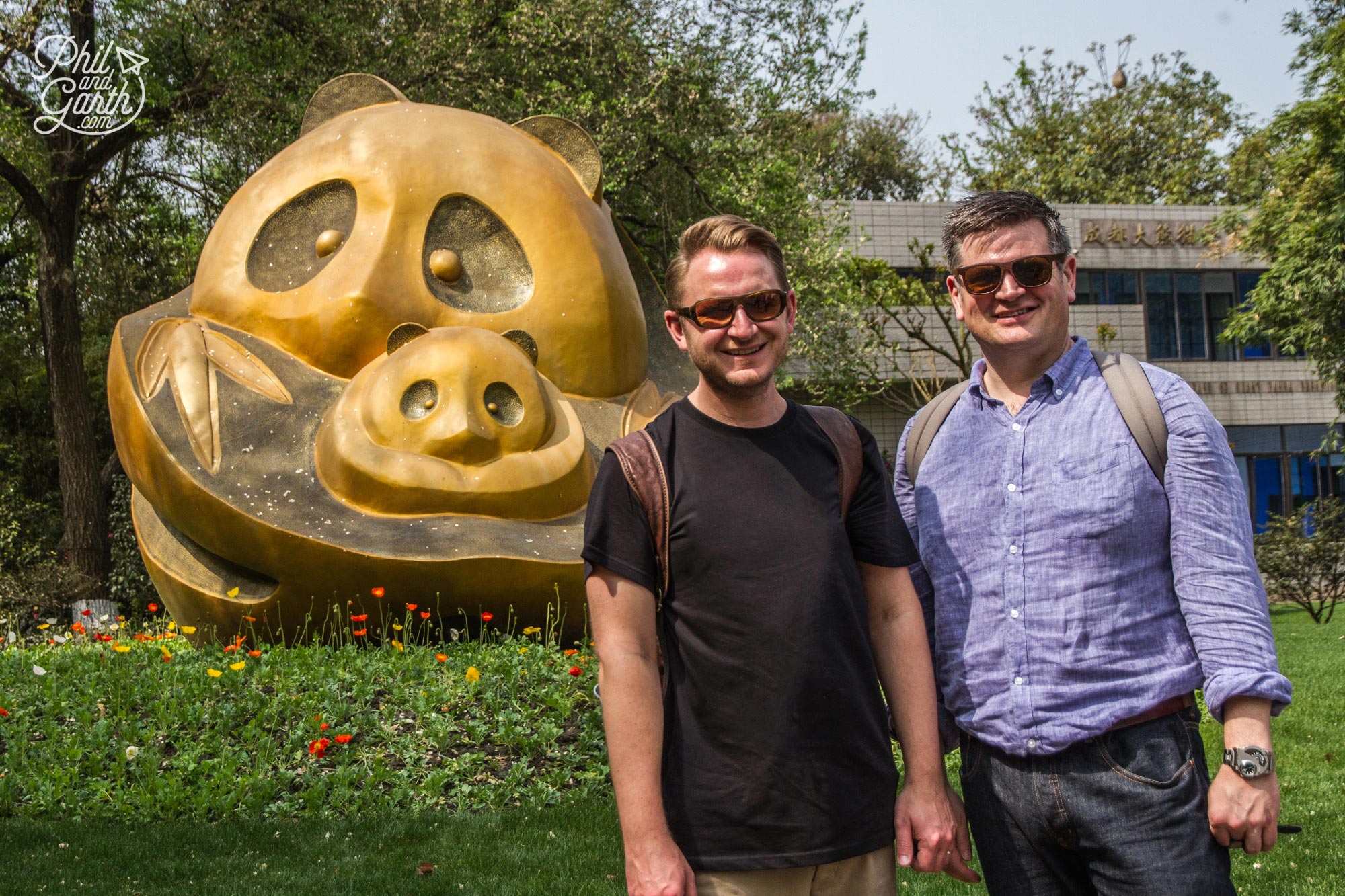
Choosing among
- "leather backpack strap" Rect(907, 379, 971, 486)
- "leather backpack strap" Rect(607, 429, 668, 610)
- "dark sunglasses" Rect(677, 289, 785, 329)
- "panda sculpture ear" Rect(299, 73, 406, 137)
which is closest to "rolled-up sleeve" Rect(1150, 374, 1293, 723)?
"leather backpack strap" Rect(907, 379, 971, 486)

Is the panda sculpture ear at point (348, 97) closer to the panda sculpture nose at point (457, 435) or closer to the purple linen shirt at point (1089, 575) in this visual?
the panda sculpture nose at point (457, 435)

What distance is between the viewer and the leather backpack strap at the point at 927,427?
271cm

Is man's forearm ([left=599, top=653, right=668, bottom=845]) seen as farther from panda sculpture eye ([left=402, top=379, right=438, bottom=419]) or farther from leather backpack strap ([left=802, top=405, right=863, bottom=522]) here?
panda sculpture eye ([left=402, top=379, right=438, bottom=419])

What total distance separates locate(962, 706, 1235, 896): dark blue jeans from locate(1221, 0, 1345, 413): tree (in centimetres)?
1574

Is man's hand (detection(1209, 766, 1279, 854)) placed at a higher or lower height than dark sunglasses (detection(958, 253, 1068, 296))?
lower

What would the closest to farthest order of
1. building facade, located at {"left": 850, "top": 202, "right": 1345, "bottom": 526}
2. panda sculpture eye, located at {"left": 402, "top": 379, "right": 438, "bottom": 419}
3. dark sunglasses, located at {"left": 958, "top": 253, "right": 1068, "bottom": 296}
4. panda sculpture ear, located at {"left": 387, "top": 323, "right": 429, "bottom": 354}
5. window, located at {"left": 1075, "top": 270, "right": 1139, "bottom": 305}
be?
dark sunglasses, located at {"left": 958, "top": 253, "right": 1068, "bottom": 296} → panda sculpture eye, located at {"left": 402, "top": 379, "right": 438, "bottom": 419} → panda sculpture ear, located at {"left": 387, "top": 323, "right": 429, "bottom": 354} → building facade, located at {"left": 850, "top": 202, "right": 1345, "bottom": 526} → window, located at {"left": 1075, "top": 270, "right": 1139, "bottom": 305}

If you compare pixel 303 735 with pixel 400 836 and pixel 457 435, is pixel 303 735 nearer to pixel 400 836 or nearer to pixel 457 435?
pixel 400 836

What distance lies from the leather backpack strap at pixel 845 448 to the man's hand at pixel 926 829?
546 millimetres

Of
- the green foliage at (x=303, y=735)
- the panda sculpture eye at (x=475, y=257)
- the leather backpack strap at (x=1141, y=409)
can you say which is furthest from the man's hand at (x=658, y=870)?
the panda sculpture eye at (x=475, y=257)

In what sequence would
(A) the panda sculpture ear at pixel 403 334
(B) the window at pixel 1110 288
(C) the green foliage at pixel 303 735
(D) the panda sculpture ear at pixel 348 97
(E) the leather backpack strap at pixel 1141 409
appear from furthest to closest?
(B) the window at pixel 1110 288 < (D) the panda sculpture ear at pixel 348 97 < (A) the panda sculpture ear at pixel 403 334 < (C) the green foliage at pixel 303 735 < (E) the leather backpack strap at pixel 1141 409

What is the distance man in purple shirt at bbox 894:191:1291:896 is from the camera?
7.28ft

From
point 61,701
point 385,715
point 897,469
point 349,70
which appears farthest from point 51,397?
point 897,469

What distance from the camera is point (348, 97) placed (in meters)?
9.09

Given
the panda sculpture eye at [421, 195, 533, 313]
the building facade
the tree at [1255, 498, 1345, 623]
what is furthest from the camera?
the building facade
